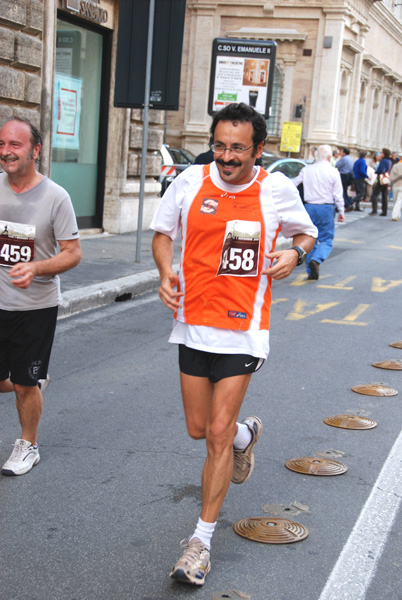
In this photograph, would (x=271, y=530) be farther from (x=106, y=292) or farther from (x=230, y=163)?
(x=106, y=292)

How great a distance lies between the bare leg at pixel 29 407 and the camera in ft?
14.4

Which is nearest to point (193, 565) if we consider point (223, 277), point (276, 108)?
point (223, 277)

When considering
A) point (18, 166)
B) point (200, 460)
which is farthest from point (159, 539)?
point (18, 166)

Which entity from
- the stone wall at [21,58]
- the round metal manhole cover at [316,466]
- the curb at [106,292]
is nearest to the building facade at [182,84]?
the stone wall at [21,58]

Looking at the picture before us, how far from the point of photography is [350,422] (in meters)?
5.36

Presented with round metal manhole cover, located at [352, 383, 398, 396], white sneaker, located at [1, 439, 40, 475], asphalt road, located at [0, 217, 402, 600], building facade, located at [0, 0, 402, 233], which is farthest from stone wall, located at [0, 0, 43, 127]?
white sneaker, located at [1, 439, 40, 475]

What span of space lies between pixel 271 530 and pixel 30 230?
184cm

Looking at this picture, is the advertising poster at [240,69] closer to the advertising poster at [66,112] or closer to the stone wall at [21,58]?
the advertising poster at [66,112]

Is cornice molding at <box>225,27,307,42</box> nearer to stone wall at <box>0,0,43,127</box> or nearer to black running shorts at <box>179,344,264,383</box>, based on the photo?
stone wall at <box>0,0,43,127</box>

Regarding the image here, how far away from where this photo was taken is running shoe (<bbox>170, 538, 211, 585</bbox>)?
3.21m

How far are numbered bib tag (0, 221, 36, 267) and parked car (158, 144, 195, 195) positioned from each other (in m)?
14.3

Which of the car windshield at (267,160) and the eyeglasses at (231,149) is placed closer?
the eyeglasses at (231,149)

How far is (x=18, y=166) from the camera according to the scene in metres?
4.07

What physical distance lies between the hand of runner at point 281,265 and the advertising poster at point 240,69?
11434 mm
